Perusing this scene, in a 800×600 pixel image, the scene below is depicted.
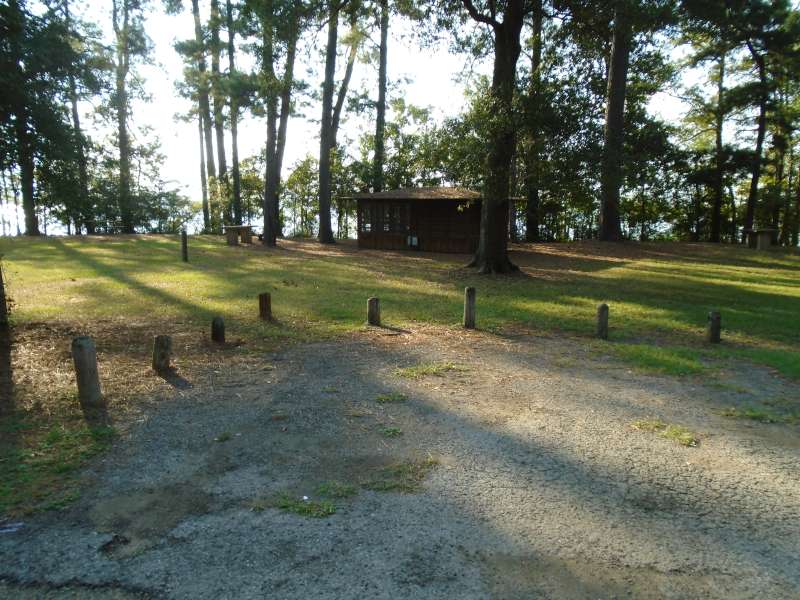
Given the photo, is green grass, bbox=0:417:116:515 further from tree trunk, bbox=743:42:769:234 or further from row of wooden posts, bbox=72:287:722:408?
tree trunk, bbox=743:42:769:234

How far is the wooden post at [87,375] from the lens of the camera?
17.4 ft

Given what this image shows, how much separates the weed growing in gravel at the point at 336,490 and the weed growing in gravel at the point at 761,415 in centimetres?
393

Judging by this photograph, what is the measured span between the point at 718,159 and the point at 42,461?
28.3 meters

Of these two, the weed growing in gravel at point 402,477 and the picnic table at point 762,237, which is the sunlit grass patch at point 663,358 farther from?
the picnic table at point 762,237

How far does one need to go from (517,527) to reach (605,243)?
75.3 ft

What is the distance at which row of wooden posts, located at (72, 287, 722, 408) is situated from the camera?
5.34 m

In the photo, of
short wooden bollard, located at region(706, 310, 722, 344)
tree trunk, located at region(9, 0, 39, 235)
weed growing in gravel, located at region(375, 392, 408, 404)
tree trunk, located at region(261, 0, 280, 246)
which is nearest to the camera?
weed growing in gravel, located at region(375, 392, 408, 404)

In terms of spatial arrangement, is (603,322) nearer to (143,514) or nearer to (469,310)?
(469,310)

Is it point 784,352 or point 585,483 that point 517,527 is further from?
point 784,352

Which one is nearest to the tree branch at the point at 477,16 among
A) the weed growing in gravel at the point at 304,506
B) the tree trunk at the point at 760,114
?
the weed growing in gravel at the point at 304,506

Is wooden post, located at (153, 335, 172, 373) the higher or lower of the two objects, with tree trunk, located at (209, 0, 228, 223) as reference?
lower

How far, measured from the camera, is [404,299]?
39.7 ft

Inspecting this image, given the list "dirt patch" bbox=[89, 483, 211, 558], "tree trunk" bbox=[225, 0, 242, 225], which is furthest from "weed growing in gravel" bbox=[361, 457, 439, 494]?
"tree trunk" bbox=[225, 0, 242, 225]

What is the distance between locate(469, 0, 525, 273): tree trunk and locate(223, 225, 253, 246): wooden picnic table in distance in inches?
472
